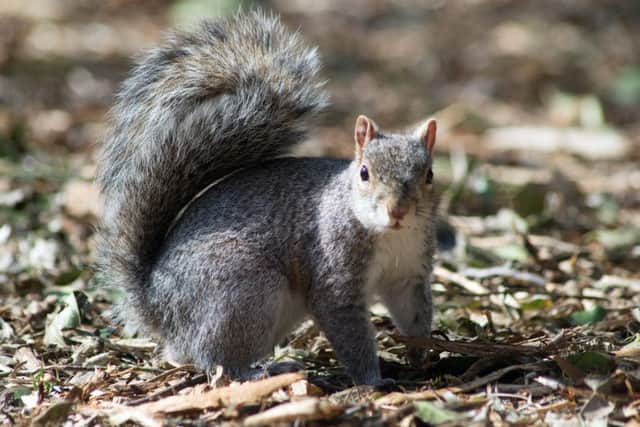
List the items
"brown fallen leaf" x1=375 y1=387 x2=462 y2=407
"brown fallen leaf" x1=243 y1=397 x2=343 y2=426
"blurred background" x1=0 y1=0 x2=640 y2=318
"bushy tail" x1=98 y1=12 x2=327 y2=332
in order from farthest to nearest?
"blurred background" x1=0 y1=0 x2=640 y2=318 < "bushy tail" x1=98 y1=12 x2=327 y2=332 < "brown fallen leaf" x1=375 y1=387 x2=462 y2=407 < "brown fallen leaf" x1=243 y1=397 x2=343 y2=426

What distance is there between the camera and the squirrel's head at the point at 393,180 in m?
3.02

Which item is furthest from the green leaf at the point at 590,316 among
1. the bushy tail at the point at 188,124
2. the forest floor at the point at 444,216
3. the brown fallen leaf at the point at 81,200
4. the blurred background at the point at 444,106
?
the brown fallen leaf at the point at 81,200

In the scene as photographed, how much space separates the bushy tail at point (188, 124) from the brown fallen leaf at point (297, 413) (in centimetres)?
92

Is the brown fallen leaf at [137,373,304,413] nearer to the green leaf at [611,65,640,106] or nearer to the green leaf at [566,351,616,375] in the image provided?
the green leaf at [566,351,616,375]

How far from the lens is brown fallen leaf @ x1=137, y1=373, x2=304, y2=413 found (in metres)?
2.89

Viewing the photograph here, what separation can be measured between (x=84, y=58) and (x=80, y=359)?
566cm

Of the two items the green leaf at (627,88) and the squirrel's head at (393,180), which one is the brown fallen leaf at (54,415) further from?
the green leaf at (627,88)

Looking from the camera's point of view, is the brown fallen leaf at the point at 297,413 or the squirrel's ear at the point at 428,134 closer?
the brown fallen leaf at the point at 297,413

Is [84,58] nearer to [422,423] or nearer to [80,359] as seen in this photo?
[80,359]

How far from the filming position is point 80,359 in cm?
351

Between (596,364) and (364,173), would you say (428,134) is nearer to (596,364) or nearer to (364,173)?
(364,173)

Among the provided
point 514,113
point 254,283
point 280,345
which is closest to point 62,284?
point 280,345

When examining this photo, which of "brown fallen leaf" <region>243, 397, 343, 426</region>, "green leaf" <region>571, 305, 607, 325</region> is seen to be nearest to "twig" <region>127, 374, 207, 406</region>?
"brown fallen leaf" <region>243, 397, 343, 426</region>

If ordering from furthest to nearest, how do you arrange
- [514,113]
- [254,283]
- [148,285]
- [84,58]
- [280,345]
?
[84,58], [514,113], [280,345], [148,285], [254,283]
